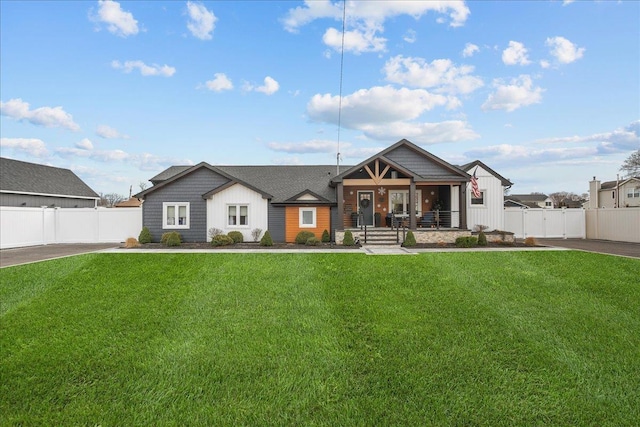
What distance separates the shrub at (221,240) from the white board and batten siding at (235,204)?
4.95 feet

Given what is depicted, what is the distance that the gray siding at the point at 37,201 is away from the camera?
23766 millimetres

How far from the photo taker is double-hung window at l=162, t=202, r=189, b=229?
1750cm

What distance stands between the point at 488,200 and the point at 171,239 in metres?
17.3

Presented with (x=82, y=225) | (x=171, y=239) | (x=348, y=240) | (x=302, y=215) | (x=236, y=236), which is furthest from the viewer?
(x=82, y=225)

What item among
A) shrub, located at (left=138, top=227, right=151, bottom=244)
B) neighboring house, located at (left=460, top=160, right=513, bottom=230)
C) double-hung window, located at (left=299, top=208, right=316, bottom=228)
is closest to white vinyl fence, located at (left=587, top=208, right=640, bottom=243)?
neighboring house, located at (left=460, top=160, right=513, bottom=230)

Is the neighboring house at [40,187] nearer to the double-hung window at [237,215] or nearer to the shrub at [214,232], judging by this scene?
the shrub at [214,232]

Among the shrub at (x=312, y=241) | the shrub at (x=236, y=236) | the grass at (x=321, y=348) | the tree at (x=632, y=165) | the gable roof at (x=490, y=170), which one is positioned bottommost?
the grass at (x=321, y=348)

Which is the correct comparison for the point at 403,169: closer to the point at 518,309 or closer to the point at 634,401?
the point at 518,309

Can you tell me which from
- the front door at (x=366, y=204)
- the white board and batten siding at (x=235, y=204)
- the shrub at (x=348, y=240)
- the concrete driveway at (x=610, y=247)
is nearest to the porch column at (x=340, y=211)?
the shrub at (x=348, y=240)

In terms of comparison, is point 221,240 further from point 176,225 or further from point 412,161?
point 412,161

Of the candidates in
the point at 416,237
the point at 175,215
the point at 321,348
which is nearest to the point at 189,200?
the point at 175,215

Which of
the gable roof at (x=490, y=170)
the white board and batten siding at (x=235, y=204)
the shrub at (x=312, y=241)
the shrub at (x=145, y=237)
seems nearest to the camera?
the shrub at (x=312, y=241)

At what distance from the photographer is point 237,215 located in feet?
57.9

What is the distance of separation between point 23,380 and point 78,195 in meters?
→ 31.8
